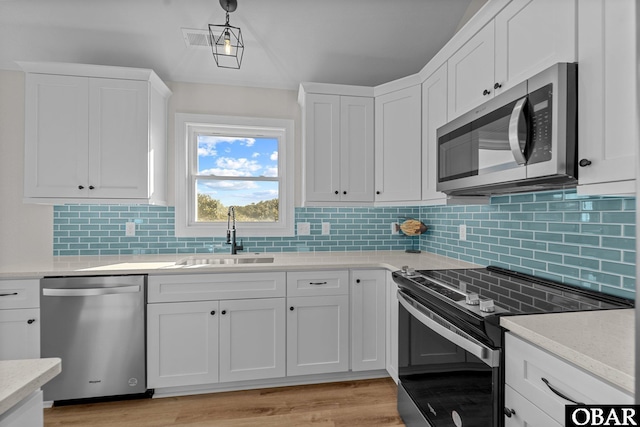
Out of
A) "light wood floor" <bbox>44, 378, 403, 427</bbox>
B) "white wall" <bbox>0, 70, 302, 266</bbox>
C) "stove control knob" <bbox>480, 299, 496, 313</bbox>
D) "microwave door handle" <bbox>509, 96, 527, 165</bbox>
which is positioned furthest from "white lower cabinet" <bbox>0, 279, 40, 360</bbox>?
"microwave door handle" <bbox>509, 96, 527, 165</bbox>

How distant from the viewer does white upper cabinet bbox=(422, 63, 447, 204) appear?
2.11 m

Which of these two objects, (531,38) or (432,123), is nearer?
(531,38)

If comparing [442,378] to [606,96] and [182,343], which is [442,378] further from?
[182,343]

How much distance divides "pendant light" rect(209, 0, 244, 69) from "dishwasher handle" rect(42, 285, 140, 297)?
1606 mm

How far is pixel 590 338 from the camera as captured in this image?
0.92 meters

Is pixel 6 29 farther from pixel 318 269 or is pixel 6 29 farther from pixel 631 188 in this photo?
pixel 631 188

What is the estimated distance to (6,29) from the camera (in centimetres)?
230

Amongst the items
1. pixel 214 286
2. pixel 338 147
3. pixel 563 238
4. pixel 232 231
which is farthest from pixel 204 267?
pixel 563 238

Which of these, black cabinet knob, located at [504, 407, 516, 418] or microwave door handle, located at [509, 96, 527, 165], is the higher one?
microwave door handle, located at [509, 96, 527, 165]

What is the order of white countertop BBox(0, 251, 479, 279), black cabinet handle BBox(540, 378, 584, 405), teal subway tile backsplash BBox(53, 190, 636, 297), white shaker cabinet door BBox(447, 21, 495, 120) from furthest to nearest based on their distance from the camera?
1. white countertop BBox(0, 251, 479, 279)
2. white shaker cabinet door BBox(447, 21, 495, 120)
3. teal subway tile backsplash BBox(53, 190, 636, 297)
4. black cabinet handle BBox(540, 378, 584, 405)

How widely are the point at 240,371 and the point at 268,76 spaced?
238 centimetres

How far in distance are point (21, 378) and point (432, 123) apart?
233cm

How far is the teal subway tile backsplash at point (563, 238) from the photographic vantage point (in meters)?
1.31

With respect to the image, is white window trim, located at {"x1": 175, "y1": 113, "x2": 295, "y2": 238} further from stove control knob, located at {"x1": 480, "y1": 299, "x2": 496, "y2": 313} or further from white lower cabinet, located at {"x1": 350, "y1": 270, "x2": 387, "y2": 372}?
stove control knob, located at {"x1": 480, "y1": 299, "x2": 496, "y2": 313}
